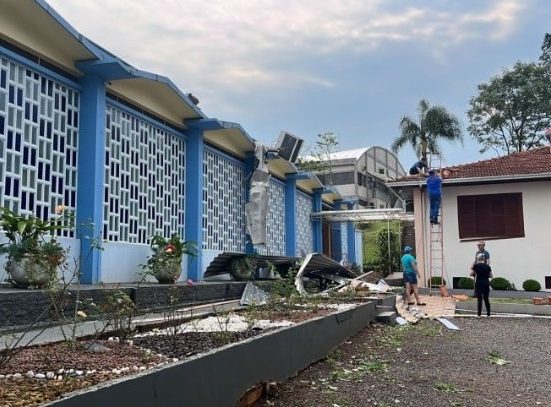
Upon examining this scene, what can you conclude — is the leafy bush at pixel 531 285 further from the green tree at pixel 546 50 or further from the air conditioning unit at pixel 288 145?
the green tree at pixel 546 50

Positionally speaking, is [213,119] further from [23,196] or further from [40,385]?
[40,385]

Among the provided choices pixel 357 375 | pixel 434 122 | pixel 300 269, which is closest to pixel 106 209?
pixel 300 269

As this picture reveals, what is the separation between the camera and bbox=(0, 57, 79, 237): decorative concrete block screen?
8.52m

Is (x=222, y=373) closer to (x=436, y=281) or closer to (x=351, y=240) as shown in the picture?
(x=436, y=281)

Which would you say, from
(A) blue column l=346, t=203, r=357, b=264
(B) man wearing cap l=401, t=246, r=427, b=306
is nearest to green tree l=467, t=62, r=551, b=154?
(A) blue column l=346, t=203, r=357, b=264

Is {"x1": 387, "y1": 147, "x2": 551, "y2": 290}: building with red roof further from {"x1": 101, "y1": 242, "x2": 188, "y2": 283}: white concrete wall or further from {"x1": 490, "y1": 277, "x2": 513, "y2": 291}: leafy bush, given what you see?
{"x1": 101, "y1": 242, "x2": 188, "y2": 283}: white concrete wall

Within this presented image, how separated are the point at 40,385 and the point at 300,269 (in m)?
11.3

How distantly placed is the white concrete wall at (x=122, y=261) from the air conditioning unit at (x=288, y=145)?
846 centimetres

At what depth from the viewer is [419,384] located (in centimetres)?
584

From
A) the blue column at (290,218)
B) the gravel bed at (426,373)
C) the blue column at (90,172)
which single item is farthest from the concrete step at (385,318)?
the blue column at (290,218)

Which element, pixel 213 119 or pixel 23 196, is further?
pixel 213 119

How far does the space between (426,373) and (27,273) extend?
16.9 feet

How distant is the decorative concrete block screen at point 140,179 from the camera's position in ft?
36.0

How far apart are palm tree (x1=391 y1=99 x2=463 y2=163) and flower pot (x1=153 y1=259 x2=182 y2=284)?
75.6ft
